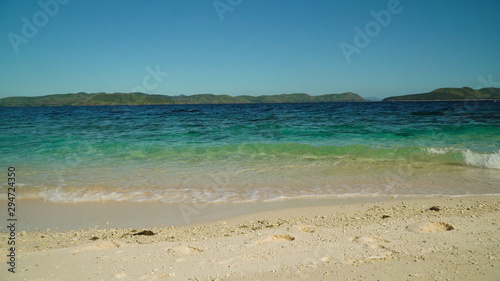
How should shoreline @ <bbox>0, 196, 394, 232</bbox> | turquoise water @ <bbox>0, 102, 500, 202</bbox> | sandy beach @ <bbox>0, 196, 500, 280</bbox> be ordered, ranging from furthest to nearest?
turquoise water @ <bbox>0, 102, 500, 202</bbox>, shoreline @ <bbox>0, 196, 394, 232</bbox>, sandy beach @ <bbox>0, 196, 500, 280</bbox>

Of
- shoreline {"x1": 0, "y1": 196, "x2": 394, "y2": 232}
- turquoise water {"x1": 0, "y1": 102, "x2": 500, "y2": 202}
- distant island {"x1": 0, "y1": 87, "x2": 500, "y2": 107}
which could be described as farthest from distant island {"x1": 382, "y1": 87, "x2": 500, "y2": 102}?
shoreline {"x1": 0, "y1": 196, "x2": 394, "y2": 232}

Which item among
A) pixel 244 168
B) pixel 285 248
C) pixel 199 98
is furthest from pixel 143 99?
pixel 285 248

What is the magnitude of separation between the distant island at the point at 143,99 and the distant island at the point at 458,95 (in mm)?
28237

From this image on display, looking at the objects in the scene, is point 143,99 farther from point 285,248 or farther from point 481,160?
point 285,248

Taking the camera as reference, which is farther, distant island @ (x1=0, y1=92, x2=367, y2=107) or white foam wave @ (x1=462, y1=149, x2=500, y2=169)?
distant island @ (x1=0, y1=92, x2=367, y2=107)

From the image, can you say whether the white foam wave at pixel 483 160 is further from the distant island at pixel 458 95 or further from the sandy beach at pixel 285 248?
the distant island at pixel 458 95

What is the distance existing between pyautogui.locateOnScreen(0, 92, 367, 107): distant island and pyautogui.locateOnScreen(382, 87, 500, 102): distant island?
28237 mm

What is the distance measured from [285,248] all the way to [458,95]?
3444 inches

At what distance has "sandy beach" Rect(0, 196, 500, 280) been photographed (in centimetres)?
276

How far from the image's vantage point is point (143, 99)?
84.6m

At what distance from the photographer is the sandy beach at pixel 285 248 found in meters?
2.76

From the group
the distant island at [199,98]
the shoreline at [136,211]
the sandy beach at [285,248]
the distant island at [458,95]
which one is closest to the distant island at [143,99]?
the distant island at [199,98]

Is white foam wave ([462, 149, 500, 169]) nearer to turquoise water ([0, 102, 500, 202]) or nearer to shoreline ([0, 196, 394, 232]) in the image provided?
turquoise water ([0, 102, 500, 202])

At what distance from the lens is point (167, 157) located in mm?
10648
